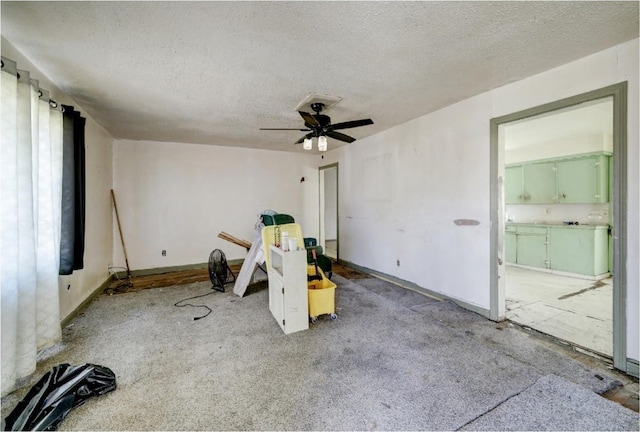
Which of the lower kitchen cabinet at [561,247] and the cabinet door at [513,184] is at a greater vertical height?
the cabinet door at [513,184]

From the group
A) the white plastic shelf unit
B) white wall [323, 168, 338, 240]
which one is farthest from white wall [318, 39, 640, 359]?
white wall [323, 168, 338, 240]

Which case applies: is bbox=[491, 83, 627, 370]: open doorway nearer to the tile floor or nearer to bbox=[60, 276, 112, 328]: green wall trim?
the tile floor

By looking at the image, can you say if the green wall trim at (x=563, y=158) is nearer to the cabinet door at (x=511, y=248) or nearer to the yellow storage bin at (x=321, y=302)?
the cabinet door at (x=511, y=248)

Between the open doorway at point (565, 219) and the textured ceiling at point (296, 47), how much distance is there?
660 millimetres

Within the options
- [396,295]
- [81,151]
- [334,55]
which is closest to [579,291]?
[396,295]

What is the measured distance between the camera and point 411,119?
4035 millimetres

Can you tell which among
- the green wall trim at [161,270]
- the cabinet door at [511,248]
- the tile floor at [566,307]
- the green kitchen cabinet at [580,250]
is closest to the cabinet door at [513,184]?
the cabinet door at [511,248]

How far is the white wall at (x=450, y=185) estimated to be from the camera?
213 centimetres

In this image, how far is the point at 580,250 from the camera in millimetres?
4734

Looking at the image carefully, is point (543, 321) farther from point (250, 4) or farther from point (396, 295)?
point (250, 4)

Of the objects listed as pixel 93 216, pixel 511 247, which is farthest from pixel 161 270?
pixel 511 247

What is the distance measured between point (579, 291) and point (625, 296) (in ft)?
8.04

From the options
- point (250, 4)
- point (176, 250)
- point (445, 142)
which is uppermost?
point (250, 4)

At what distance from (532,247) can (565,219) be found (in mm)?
862
